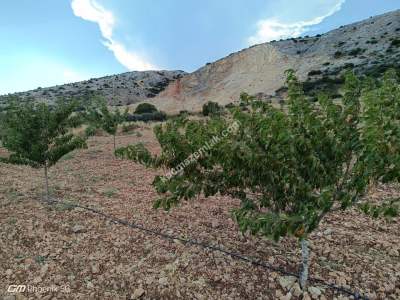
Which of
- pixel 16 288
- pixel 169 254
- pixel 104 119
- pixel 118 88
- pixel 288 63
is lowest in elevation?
pixel 16 288

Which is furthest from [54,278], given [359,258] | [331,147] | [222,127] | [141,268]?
[359,258]

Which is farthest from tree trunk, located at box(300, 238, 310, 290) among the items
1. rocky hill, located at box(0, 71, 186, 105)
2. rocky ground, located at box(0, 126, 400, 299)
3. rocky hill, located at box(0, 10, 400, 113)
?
rocky hill, located at box(0, 71, 186, 105)

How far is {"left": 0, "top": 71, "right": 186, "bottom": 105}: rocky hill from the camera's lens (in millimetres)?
67438

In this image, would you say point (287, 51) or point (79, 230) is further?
point (287, 51)

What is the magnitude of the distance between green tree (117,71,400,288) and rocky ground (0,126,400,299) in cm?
166

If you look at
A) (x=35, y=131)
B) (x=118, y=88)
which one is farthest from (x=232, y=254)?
(x=118, y=88)

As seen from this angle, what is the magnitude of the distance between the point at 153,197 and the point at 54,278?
4649 millimetres

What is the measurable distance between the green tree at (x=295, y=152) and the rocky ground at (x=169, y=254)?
5.44ft

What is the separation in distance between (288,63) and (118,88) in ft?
113

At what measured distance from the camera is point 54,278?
20.2ft

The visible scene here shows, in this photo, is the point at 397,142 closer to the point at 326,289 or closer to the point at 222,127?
the point at 222,127

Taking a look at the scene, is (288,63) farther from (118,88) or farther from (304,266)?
(304,266)

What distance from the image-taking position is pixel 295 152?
14.7 ft

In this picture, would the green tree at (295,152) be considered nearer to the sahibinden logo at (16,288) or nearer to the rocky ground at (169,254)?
the rocky ground at (169,254)
